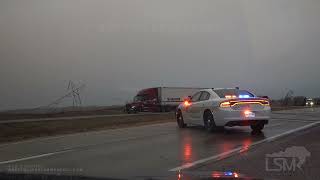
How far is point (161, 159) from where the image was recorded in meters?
10.9

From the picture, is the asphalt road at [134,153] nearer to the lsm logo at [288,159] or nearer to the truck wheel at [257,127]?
the truck wheel at [257,127]

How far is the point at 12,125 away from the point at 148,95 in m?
29.5

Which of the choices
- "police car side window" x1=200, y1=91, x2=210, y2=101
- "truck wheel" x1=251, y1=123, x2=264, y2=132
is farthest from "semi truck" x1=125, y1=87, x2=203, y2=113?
"truck wheel" x1=251, y1=123, x2=264, y2=132

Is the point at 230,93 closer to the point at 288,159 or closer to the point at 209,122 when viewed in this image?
the point at 209,122

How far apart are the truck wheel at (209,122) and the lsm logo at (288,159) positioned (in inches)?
191

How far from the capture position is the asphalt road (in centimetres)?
955

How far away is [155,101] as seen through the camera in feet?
178

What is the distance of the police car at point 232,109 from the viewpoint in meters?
16.7

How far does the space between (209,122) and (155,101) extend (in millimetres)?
36620

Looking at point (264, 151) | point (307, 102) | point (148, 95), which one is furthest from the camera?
point (307, 102)

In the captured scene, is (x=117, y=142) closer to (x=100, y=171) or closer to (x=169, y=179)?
(x=100, y=171)

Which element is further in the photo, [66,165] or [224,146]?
[224,146]

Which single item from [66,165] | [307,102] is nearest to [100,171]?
[66,165]

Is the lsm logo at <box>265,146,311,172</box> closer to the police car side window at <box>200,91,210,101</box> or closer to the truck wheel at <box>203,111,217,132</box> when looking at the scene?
the truck wheel at <box>203,111,217,132</box>
